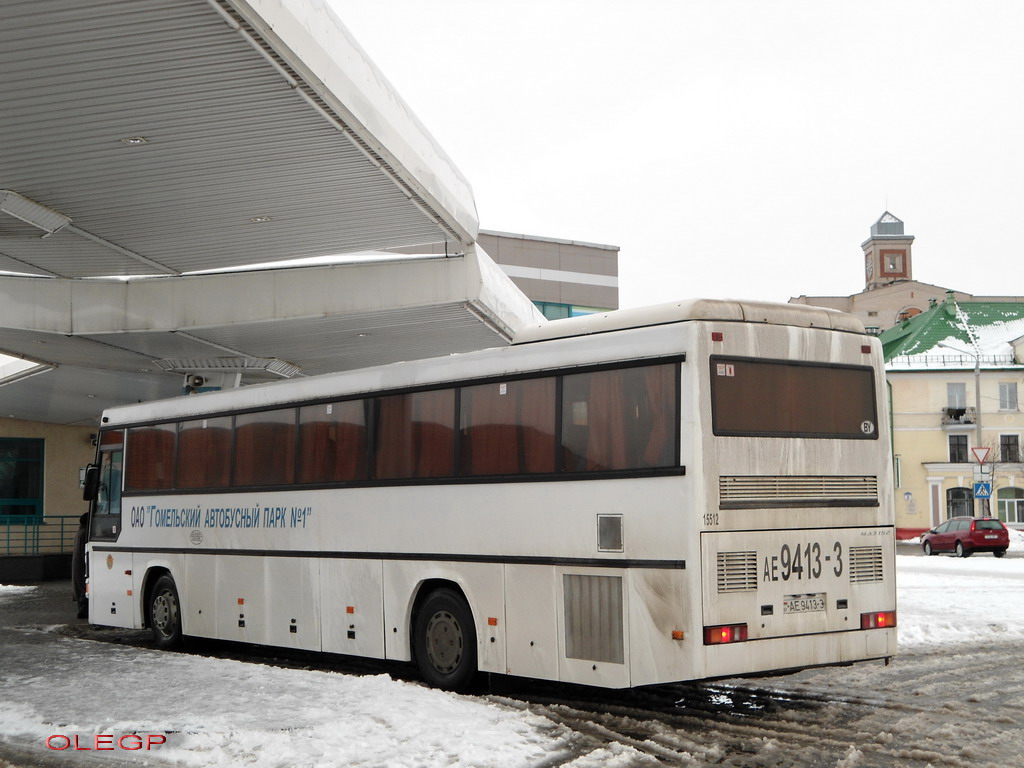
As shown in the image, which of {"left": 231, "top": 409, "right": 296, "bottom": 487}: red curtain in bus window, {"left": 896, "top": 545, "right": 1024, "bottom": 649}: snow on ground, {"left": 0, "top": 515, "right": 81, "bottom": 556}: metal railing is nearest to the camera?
{"left": 231, "top": 409, "right": 296, "bottom": 487}: red curtain in bus window

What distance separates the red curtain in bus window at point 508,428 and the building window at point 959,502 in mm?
60756

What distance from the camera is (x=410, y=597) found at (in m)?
12.1

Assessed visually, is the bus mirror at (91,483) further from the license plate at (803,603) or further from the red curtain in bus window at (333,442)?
the license plate at (803,603)

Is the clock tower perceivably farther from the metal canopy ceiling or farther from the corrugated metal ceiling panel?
the corrugated metal ceiling panel

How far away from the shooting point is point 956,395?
69312 millimetres

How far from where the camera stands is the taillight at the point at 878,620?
10219 millimetres

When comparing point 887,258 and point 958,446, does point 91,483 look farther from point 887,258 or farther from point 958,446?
point 887,258

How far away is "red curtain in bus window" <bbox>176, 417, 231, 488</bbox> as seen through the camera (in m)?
15.1

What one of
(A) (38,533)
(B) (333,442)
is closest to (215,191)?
(B) (333,442)

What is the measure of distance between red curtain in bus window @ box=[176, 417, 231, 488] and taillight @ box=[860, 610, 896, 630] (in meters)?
7.96

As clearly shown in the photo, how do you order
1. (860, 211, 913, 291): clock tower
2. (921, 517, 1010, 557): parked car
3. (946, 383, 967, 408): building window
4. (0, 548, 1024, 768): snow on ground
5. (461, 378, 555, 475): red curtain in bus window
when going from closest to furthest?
(0, 548, 1024, 768): snow on ground < (461, 378, 555, 475): red curtain in bus window < (921, 517, 1010, 557): parked car < (946, 383, 967, 408): building window < (860, 211, 913, 291): clock tower

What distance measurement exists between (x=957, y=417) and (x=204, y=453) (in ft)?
197

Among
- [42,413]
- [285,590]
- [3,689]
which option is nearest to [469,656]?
[285,590]

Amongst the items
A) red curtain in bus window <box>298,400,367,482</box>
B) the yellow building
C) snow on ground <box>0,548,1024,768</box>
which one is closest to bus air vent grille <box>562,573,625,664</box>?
snow on ground <box>0,548,1024,768</box>
